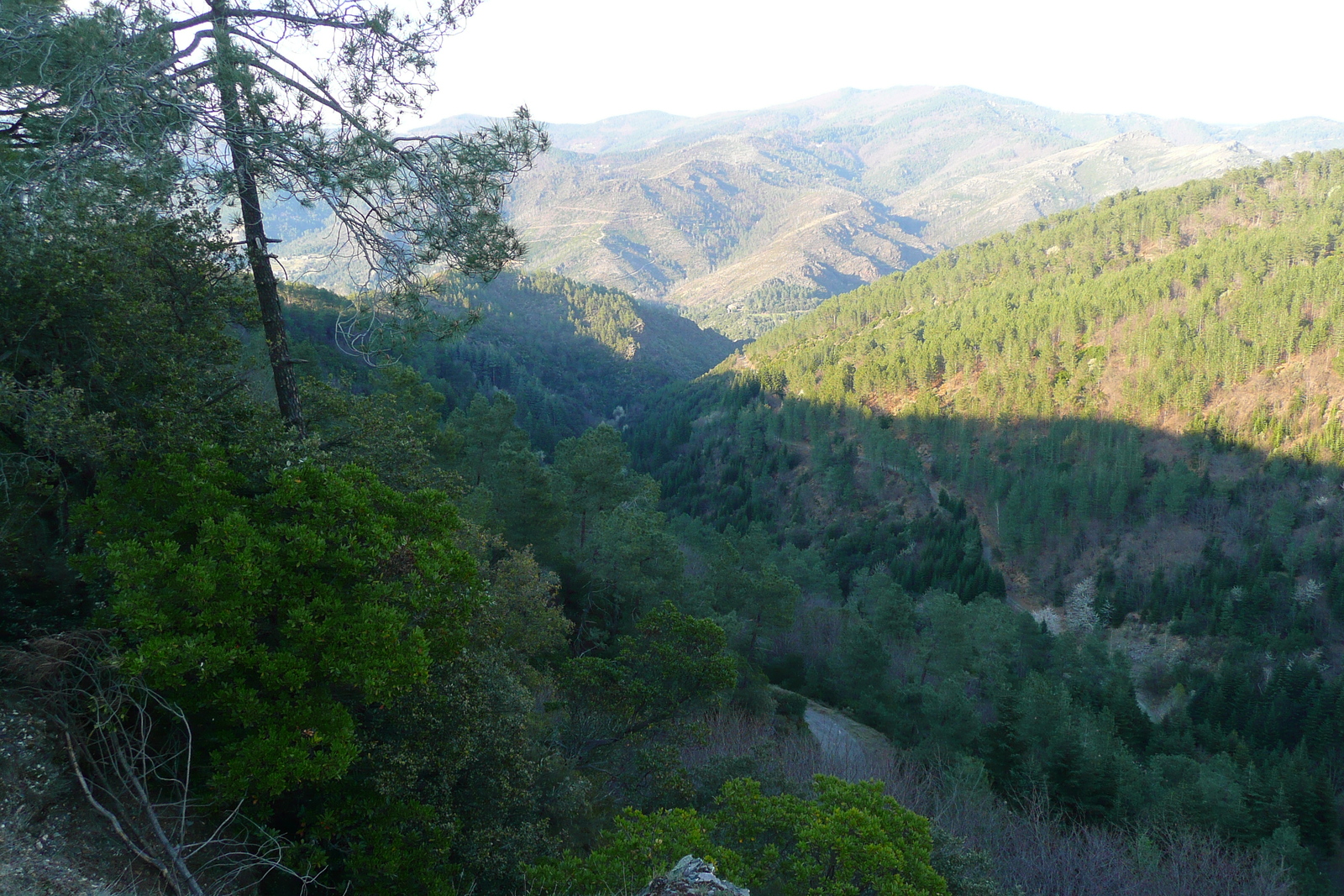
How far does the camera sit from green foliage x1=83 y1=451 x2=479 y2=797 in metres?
7.71

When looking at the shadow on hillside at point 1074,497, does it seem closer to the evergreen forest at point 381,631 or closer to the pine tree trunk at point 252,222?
the evergreen forest at point 381,631

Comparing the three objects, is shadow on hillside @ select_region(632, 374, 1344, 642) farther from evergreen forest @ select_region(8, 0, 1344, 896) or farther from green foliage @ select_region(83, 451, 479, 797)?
green foliage @ select_region(83, 451, 479, 797)

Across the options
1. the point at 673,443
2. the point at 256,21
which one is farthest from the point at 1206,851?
the point at 673,443

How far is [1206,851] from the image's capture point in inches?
755

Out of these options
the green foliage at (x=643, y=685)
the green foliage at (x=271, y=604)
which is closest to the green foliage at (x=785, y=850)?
the green foliage at (x=271, y=604)

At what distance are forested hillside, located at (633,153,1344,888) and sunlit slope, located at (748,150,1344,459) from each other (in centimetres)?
38

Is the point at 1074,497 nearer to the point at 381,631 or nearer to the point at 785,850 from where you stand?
the point at 785,850

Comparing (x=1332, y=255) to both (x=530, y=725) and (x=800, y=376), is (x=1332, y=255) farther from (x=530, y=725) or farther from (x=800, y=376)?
(x=530, y=725)

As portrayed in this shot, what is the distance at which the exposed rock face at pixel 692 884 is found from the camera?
6.91 meters

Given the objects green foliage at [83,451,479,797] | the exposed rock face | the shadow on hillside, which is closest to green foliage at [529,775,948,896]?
the exposed rock face

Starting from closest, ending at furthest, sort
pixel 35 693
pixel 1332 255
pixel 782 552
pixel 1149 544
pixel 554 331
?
1. pixel 35 693
2. pixel 782 552
3. pixel 1149 544
4. pixel 1332 255
5. pixel 554 331

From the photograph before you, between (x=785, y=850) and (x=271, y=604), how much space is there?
Result: 24.0 feet

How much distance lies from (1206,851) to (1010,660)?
2611cm

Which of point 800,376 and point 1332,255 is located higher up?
point 1332,255
